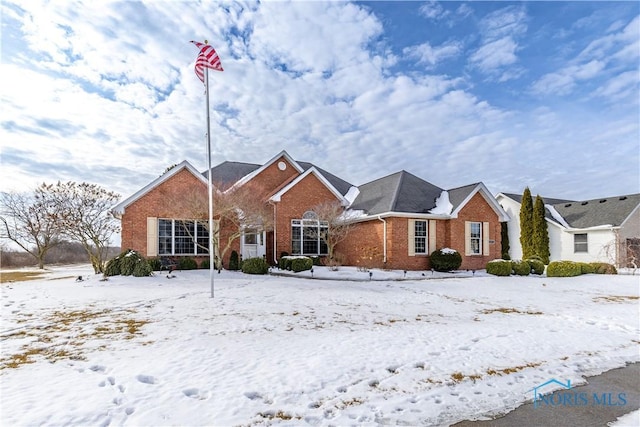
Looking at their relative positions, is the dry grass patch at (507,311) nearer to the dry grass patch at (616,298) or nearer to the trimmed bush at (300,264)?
the dry grass patch at (616,298)

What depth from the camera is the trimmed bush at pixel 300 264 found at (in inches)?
630

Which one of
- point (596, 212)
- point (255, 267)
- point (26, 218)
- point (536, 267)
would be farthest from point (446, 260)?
point (26, 218)

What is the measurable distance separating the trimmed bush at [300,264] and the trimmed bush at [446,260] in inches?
273

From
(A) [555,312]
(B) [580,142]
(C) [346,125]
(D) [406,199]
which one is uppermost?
(C) [346,125]

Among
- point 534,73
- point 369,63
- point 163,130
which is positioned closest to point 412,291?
point 369,63

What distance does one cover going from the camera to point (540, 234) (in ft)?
81.9

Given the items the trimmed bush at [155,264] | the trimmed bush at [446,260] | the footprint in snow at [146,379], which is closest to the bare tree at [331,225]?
the trimmed bush at [446,260]

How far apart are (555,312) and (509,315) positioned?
161 cm

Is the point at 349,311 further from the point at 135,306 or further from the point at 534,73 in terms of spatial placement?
the point at 534,73

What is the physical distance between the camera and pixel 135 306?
8.41m

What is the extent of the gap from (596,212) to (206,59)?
28741mm

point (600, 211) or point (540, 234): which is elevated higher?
point (600, 211)

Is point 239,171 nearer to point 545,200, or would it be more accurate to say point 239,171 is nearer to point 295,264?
point 295,264

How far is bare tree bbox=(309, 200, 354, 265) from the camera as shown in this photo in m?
18.0
